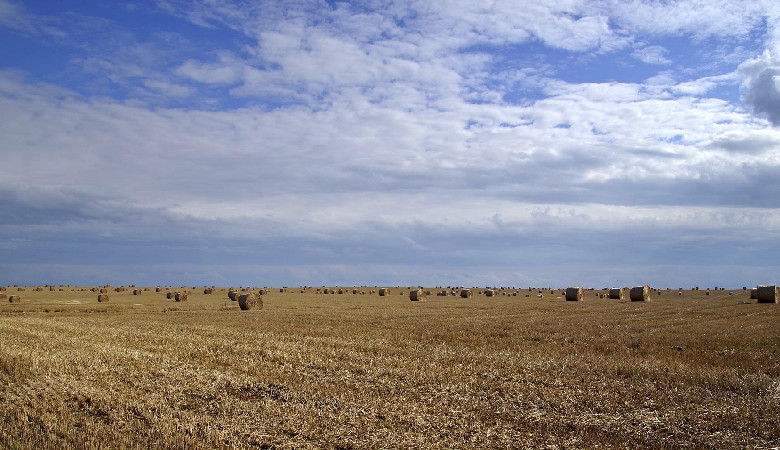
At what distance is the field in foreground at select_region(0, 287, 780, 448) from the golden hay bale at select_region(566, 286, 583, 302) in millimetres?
31038

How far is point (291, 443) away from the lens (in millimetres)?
6801

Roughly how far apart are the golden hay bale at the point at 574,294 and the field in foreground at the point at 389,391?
3104 centimetres

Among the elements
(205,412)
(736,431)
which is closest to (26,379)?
(205,412)

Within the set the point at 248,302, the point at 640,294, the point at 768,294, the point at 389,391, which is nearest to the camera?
the point at 389,391

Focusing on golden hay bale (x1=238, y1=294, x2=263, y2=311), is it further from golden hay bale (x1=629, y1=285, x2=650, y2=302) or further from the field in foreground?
golden hay bale (x1=629, y1=285, x2=650, y2=302)

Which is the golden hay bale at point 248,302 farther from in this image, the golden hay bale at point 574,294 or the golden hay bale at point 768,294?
the golden hay bale at point 768,294

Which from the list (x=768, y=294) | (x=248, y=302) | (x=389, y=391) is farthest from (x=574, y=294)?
(x=389, y=391)

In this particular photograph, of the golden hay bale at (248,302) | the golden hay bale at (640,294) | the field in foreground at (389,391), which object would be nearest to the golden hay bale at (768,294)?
the golden hay bale at (640,294)

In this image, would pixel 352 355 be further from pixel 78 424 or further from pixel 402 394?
pixel 78 424

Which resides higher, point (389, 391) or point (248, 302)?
point (248, 302)

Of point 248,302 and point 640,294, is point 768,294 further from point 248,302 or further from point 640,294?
point 248,302

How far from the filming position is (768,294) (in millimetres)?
39281

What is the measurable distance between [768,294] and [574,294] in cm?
1389

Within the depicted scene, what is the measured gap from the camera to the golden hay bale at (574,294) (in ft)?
154
